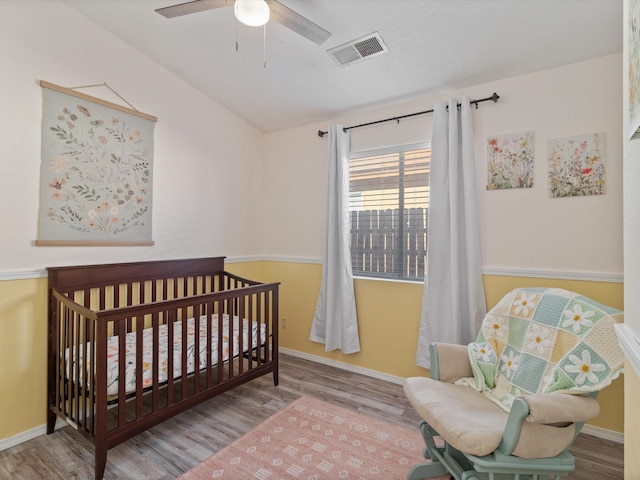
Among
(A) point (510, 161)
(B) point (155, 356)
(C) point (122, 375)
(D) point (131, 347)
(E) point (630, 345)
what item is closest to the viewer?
(E) point (630, 345)

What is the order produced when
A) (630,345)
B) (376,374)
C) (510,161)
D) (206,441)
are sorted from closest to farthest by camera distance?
(630,345) → (206,441) → (510,161) → (376,374)

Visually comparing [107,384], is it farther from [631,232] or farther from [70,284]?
[631,232]

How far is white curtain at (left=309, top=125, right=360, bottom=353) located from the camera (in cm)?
298

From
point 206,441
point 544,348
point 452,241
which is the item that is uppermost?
point 452,241

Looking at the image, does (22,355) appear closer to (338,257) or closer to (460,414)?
(338,257)

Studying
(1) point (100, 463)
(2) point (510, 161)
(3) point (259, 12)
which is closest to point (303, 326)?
(1) point (100, 463)

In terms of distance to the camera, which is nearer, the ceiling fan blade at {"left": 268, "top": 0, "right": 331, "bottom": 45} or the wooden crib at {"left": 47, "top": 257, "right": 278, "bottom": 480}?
the ceiling fan blade at {"left": 268, "top": 0, "right": 331, "bottom": 45}

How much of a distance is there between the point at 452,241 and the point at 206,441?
210 cm

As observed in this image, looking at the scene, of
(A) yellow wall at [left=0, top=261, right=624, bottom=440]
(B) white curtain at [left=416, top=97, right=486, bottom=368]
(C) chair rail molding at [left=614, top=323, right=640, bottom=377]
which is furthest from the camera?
(B) white curtain at [left=416, top=97, right=486, bottom=368]

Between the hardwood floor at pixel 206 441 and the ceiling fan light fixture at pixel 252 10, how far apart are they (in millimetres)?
2287

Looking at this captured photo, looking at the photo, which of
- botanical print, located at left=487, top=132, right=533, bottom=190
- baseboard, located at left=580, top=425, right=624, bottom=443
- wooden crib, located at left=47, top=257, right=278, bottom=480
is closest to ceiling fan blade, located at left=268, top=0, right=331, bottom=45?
botanical print, located at left=487, top=132, right=533, bottom=190

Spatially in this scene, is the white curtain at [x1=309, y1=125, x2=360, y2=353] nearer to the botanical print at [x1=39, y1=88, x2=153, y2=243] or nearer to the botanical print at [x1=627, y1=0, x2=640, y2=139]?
the botanical print at [x1=39, y1=88, x2=153, y2=243]

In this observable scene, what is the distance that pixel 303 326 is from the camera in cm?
339

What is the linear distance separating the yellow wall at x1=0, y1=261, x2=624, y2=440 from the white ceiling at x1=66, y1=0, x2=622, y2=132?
1.50 metres
